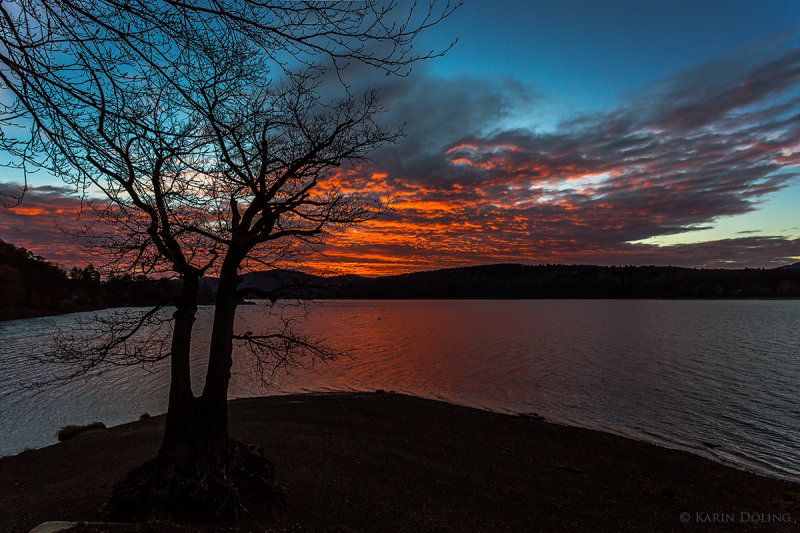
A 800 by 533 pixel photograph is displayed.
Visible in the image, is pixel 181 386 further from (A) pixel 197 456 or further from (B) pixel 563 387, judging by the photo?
(B) pixel 563 387

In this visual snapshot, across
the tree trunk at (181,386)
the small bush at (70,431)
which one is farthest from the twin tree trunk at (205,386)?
the small bush at (70,431)

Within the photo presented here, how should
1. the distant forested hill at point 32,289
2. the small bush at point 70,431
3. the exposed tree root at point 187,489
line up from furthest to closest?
the distant forested hill at point 32,289, the small bush at point 70,431, the exposed tree root at point 187,489

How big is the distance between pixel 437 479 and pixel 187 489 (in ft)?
19.1

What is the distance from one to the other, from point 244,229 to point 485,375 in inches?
972

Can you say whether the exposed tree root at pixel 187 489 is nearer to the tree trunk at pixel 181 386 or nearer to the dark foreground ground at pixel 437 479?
the tree trunk at pixel 181 386

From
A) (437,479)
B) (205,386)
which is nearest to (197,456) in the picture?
(205,386)

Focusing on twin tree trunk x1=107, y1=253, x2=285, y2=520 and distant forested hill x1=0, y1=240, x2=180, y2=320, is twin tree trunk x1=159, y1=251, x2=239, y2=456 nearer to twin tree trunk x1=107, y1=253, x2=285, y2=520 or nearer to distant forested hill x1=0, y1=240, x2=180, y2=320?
twin tree trunk x1=107, y1=253, x2=285, y2=520

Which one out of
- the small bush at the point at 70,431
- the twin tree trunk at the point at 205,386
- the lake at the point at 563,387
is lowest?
the lake at the point at 563,387

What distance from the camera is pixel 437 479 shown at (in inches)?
404

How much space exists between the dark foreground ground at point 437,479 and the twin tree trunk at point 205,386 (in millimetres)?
1626

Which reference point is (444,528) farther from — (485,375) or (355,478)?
(485,375)

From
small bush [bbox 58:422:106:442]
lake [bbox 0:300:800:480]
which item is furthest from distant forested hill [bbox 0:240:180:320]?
small bush [bbox 58:422:106:442]

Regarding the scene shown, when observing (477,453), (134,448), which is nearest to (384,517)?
(477,453)

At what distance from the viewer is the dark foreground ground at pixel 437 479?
820 centimetres
